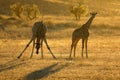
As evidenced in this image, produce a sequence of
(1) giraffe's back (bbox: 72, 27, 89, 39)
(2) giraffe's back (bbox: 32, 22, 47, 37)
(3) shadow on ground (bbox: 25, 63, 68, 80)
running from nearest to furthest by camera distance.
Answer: (3) shadow on ground (bbox: 25, 63, 68, 80) < (2) giraffe's back (bbox: 32, 22, 47, 37) < (1) giraffe's back (bbox: 72, 27, 89, 39)

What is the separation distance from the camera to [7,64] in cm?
1869

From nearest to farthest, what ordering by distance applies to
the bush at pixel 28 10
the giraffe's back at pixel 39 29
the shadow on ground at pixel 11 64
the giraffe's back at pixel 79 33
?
1. the shadow on ground at pixel 11 64
2. the giraffe's back at pixel 39 29
3. the giraffe's back at pixel 79 33
4. the bush at pixel 28 10

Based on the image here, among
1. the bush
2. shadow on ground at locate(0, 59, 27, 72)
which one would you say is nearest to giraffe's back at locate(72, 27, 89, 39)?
shadow on ground at locate(0, 59, 27, 72)

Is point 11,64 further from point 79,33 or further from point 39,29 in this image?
point 79,33

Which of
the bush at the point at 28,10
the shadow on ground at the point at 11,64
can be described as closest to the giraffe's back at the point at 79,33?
the shadow on ground at the point at 11,64

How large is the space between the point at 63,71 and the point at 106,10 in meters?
63.5

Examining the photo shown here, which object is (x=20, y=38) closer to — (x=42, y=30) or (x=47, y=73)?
(x=42, y=30)

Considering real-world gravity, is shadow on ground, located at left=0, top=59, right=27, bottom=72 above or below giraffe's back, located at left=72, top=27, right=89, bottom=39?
below

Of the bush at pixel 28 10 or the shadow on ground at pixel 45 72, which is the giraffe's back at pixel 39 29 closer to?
the shadow on ground at pixel 45 72

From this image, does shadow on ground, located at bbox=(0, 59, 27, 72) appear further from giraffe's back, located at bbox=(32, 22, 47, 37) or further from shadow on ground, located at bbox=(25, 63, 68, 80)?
giraffe's back, located at bbox=(32, 22, 47, 37)

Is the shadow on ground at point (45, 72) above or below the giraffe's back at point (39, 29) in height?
below

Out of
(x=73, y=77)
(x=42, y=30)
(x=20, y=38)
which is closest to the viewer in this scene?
(x=73, y=77)

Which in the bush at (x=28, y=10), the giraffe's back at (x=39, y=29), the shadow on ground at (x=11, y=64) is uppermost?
the giraffe's back at (x=39, y=29)

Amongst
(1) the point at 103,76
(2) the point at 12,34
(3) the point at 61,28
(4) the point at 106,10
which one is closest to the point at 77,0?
(4) the point at 106,10
